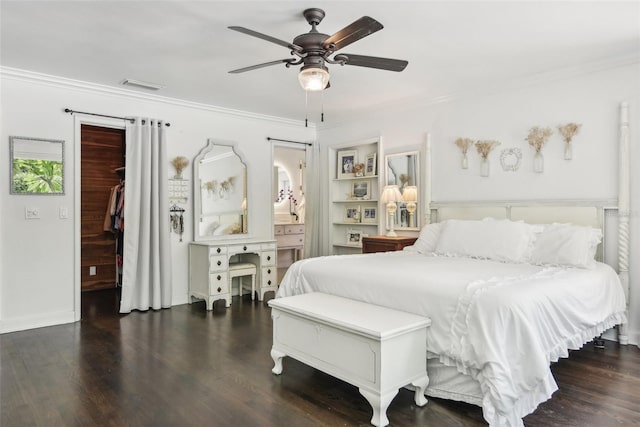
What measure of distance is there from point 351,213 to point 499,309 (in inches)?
159

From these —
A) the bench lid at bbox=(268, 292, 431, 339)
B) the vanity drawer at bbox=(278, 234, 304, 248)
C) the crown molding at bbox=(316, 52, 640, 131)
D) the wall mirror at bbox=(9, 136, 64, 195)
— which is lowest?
the bench lid at bbox=(268, 292, 431, 339)

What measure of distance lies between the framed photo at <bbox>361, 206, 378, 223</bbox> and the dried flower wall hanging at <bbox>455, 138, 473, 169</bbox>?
4.92ft

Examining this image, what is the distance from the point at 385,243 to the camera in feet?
16.3

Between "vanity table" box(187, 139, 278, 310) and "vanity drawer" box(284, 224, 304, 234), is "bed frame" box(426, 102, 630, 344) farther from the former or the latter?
"vanity drawer" box(284, 224, 304, 234)

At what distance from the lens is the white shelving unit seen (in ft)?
19.0

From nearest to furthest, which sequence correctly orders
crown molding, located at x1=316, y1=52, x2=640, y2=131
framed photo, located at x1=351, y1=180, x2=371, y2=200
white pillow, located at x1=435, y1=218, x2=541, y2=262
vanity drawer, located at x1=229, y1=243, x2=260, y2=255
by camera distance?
1. white pillow, located at x1=435, y1=218, x2=541, y2=262
2. crown molding, located at x1=316, y1=52, x2=640, y2=131
3. vanity drawer, located at x1=229, y1=243, x2=260, y2=255
4. framed photo, located at x1=351, y1=180, x2=371, y2=200

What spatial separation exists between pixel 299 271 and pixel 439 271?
45.9 inches

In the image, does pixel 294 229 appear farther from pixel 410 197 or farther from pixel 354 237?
pixel 410 197

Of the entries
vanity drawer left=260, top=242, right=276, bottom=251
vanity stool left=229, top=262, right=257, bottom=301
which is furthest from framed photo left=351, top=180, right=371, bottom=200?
vanity stool left=229, top=262, right=257, bottom=301

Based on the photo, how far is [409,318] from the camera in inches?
98.0

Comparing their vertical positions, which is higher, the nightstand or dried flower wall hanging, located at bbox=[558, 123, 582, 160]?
dried flower wall hanging, located at bbox=[558, 123, 582, 160]

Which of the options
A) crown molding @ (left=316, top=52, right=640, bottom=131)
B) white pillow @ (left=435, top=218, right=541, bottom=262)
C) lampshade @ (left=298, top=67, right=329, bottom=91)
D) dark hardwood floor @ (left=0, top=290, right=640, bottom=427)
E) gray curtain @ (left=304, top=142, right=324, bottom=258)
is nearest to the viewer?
dark hardwood floor @ (left=0, top=290, right=640, bottom=427)

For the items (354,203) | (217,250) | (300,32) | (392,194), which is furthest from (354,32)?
(354,203)

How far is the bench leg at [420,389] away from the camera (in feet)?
8.01
